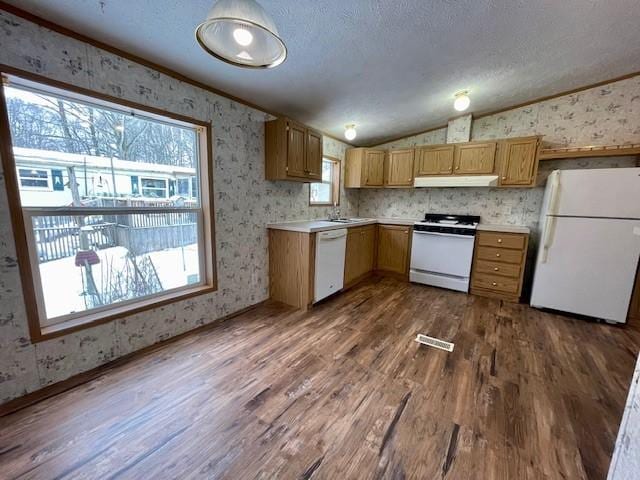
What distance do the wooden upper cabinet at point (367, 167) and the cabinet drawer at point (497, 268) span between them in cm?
196

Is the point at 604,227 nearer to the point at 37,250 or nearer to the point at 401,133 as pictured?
the point at 401,133

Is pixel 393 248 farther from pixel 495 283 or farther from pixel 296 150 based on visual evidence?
pixel 296 150

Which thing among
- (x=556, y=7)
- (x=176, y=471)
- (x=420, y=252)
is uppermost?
(x=556, y=7)

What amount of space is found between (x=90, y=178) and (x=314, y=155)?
7.24 feet

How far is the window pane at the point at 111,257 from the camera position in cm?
171

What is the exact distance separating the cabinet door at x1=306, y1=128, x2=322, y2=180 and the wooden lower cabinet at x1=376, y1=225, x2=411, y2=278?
162 centimetres

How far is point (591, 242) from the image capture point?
277cm

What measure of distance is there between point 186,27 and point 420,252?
3654mm

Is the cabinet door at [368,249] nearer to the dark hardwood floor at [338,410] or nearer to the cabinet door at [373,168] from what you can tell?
the cabinet door at [373,168]

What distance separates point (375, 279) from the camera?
4273mm

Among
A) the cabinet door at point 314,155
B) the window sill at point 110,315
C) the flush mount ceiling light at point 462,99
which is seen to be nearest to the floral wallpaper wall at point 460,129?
the flush mount ceiling light at point 462,99

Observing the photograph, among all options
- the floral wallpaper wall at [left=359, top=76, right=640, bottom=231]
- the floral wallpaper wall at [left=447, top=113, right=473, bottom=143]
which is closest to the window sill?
the floral wallpaper wall at [left=359, top=76, right=640, bottom=231]

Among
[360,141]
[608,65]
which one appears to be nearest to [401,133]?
[360,141]

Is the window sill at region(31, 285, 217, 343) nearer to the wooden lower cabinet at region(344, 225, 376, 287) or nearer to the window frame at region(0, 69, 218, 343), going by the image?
the window frame at region(0, 69, 218, 343)
